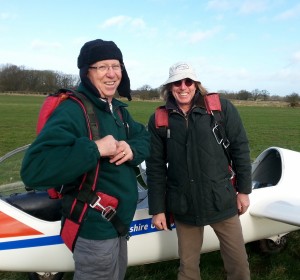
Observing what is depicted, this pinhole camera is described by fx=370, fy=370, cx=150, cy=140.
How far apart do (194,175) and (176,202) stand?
258mm

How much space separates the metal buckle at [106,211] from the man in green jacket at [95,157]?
0.08 ft

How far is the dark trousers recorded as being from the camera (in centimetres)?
283

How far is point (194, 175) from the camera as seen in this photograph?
8.80ft

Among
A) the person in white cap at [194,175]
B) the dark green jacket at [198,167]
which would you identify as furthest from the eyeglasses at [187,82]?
the dark green jacket at [198,167]

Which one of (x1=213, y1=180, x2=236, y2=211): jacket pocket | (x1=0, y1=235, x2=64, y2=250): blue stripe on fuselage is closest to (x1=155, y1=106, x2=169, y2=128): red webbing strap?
(x1=213, y1=180, x2=236, y2=211): jacket pocket

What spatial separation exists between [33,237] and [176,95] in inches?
63.1

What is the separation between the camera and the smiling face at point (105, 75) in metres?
2.12

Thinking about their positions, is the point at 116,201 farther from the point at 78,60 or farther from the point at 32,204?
the point at 32,204

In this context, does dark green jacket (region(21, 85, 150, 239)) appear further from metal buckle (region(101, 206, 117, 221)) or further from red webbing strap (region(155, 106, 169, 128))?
red webbing strap (region(155, 106, 169, 128))

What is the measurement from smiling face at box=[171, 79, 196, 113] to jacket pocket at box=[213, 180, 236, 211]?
0.62m

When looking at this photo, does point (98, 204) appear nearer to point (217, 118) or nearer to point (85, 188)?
point (85, 188)

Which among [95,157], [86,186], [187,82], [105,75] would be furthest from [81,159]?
[187,82]

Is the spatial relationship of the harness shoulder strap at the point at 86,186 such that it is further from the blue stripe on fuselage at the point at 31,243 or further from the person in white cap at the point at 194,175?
the blue stripe on fuselage at the point at 31,243

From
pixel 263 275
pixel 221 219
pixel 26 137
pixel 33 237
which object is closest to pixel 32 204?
pixel 33 237
